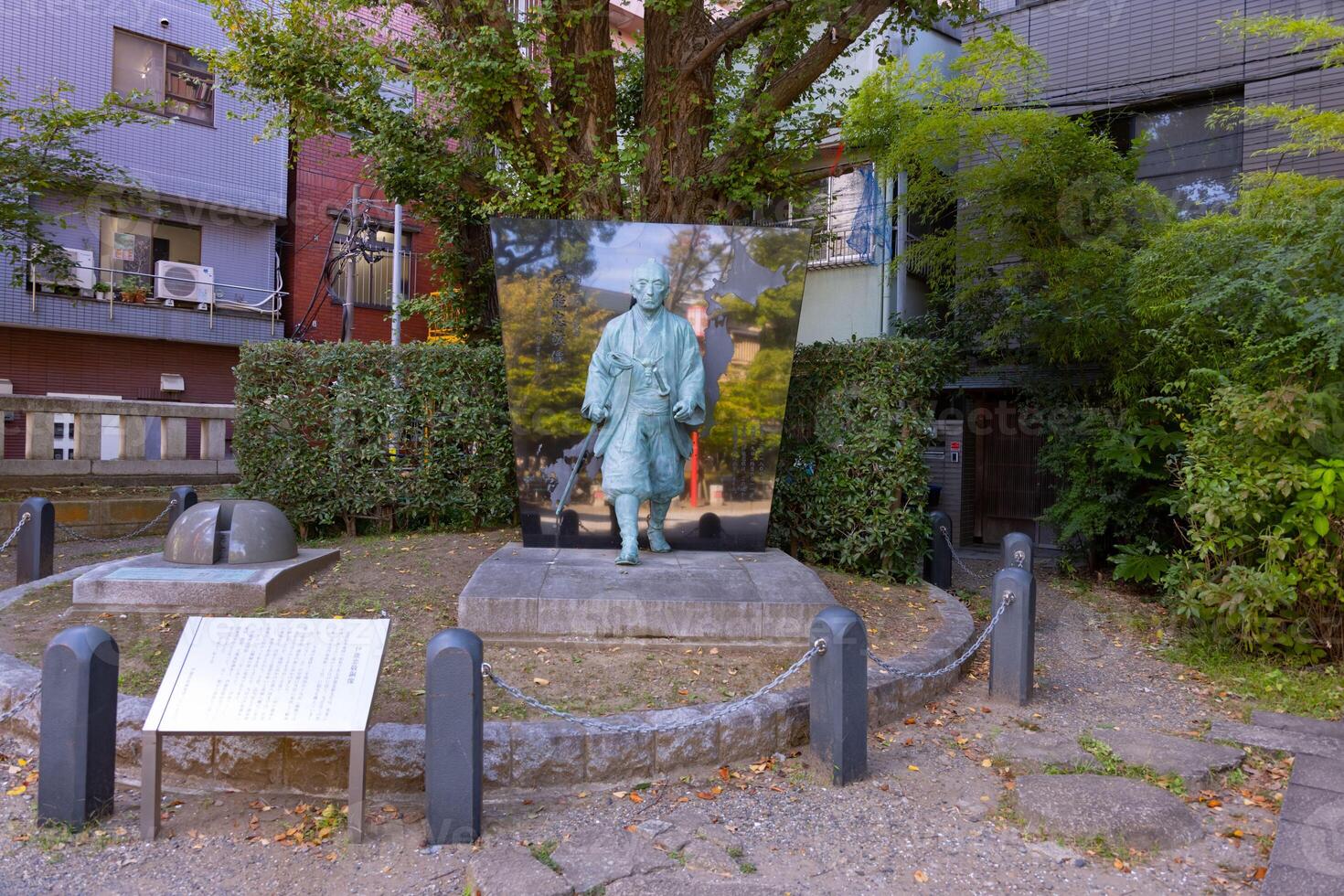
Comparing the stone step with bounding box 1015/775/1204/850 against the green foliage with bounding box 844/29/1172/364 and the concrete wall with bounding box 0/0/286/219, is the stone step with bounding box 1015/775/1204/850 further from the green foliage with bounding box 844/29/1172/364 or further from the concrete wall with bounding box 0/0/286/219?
the concrete wall with bounding box 0/0/286/219

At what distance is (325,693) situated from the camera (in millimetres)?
3586

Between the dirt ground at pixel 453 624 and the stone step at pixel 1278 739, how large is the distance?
1916mm

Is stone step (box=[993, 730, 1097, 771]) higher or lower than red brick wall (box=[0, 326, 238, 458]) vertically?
lower

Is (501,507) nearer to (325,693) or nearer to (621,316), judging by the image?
(621,316)

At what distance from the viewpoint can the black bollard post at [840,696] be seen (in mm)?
4223

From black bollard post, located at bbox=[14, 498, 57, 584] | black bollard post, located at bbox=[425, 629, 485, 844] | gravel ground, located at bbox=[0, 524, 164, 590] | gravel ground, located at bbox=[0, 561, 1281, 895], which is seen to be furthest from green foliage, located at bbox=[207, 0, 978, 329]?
gravel ground, located at bbox=[0, 561, 1281, 895]

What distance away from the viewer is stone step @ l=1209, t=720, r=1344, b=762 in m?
4.80

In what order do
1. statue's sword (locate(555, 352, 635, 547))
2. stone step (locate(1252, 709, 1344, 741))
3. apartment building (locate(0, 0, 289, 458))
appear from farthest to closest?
apartment building (locate(0, 0, 289, 458)), statue's sword (locate(555, 352, 635, 547)), stone step (locate(1252, 709, 1344, 741))

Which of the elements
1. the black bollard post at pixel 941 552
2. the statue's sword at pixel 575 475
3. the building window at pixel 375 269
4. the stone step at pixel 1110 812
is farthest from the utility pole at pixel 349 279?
the stone step at pixel 1110 812

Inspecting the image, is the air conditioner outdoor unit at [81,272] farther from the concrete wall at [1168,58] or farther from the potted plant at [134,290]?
the concrete wall at [1168,58]

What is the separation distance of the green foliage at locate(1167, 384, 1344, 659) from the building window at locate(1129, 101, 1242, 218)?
6021 millimetres

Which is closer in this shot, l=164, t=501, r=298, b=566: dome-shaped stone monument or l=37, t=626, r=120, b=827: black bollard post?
l=37, t=626, r=120, b=827: black bollard post

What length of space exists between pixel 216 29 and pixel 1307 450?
65.1ft

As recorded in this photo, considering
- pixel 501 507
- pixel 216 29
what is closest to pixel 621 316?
pixel 501 507
